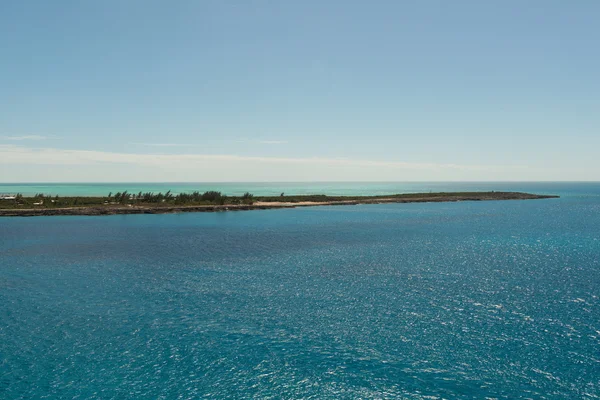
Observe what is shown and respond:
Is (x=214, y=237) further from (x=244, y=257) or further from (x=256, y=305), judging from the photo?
(x=256, y=305)

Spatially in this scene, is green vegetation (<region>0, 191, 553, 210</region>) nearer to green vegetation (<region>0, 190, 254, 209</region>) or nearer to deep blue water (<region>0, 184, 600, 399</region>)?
green vegetation (<region>0, 190, 254, 209</region>)

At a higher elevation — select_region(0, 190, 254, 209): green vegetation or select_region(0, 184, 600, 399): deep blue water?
select_region(0, 190, 254, 209): green vegetation

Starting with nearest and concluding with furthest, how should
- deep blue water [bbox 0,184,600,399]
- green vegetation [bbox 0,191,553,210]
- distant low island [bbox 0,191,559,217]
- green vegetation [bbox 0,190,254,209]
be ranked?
deep blue water [bbox 0,184,600,399] < distant low island [bbox 0,191,559,217] < green vegetation [bbox 0,190,254,209] < green vegetation [bbox 0,191,553,210]

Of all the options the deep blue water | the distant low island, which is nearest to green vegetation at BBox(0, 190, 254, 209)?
the distant low island

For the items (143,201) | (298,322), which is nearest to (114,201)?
(143,201)

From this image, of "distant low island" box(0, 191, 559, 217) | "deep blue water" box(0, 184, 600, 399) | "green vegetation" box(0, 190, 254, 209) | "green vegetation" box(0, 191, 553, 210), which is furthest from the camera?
"green vegetation" box(0, 191, 553, 210)

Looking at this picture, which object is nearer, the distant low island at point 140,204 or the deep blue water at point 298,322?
the deep blue water at point 298,322

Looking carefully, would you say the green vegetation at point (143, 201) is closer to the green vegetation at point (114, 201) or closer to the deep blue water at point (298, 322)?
the green vegetation at point (114, 201)

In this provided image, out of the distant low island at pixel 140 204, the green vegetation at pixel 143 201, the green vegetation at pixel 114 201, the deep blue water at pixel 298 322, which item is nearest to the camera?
the deep blue water at pixel 298 322

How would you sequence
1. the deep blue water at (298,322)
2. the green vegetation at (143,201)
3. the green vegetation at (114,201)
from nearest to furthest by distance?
1. the deep blue water at (298,322)
2. the green vegetation at (114,201)
3. the green vegetation at (143,201)

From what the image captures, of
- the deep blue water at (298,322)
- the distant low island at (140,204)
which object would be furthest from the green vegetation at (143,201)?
the deep blue water at (298,322)
